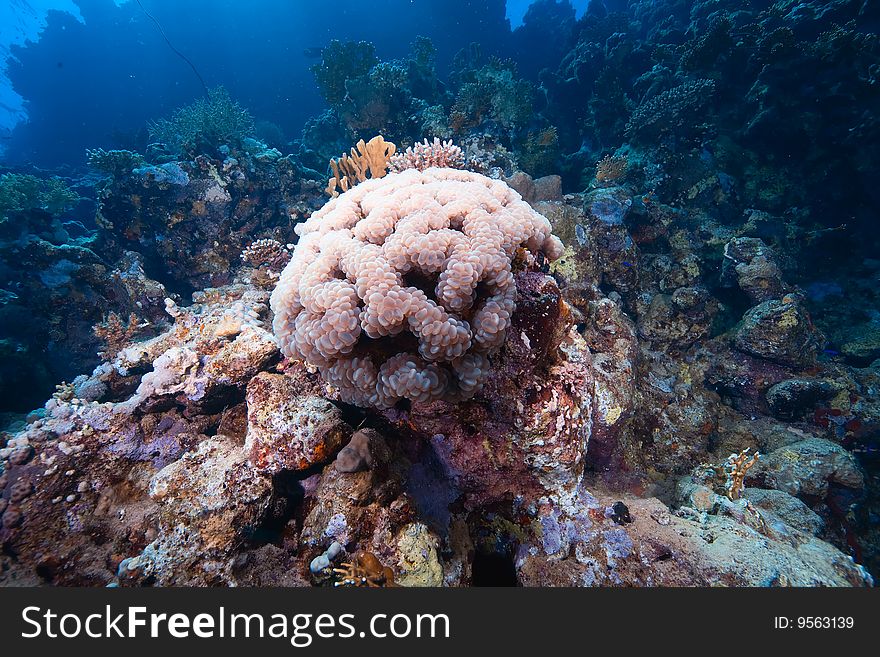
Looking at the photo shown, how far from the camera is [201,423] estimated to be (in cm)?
370

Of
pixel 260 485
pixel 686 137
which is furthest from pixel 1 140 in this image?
pixel 686 137

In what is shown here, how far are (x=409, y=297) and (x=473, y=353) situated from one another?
0.60m

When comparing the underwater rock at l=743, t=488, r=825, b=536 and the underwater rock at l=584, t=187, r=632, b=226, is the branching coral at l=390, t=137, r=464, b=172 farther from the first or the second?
the underwater rock at l=743, t=488, r=825, b=536

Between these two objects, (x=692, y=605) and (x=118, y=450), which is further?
(x=118, y=450)

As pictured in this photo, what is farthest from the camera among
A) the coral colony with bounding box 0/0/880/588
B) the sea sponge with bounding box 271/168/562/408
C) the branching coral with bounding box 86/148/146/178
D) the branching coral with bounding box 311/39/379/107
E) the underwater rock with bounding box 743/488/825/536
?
the branching coral with bounding box 311/39/379/107

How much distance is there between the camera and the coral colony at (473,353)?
247cm

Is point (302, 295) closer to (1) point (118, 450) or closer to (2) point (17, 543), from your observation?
(1) point (118, 450)

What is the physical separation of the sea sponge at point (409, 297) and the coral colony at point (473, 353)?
0.07 ft

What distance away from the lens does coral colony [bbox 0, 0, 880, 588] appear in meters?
2.47

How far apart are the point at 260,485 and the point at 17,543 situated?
1.97m

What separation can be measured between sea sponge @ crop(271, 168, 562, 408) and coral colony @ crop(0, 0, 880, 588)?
0.9 inches

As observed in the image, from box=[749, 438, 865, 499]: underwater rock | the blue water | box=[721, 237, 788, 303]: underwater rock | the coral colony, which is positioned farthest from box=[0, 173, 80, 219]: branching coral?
the blue water

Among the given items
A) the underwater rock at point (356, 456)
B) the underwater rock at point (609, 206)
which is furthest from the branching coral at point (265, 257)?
the underwater rock at point (609, 206)

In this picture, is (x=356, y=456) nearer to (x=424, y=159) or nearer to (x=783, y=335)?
(x=424, y=159)
